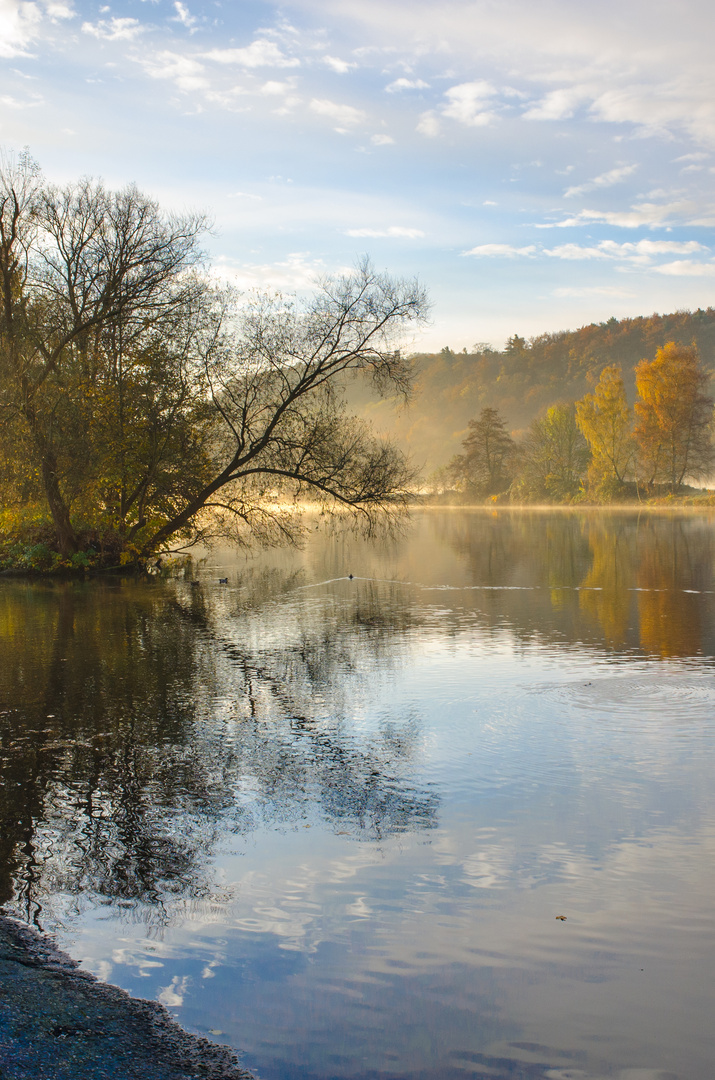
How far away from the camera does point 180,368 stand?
25906 millimetres

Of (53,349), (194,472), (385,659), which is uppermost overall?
(53,349)

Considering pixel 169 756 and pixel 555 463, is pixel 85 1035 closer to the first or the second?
pixel 169 756

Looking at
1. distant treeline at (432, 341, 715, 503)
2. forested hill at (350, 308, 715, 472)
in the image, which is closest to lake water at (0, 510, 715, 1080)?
distant treeline at (432, 341, 715, 503)

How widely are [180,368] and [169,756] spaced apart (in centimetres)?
1957

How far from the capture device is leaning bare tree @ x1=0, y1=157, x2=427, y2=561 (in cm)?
2508

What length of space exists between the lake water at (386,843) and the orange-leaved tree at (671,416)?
7595 centimetres

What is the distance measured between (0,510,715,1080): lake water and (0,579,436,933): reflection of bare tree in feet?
0.12

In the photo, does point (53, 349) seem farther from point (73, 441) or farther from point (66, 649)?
point (66, 649)

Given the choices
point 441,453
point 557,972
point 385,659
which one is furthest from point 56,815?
point 441,453

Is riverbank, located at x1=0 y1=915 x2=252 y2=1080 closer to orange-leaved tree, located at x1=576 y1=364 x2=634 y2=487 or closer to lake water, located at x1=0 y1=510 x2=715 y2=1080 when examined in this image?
lake water, located at x1=0 y1=510 x2=715 y2=1080

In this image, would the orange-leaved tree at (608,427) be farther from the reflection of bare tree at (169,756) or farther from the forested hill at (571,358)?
the reflection of bare tree at (169,756)

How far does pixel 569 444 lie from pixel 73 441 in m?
81.9

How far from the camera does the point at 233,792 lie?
23.1 ft

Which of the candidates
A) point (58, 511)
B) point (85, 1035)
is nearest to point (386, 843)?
point (85, 1035)
